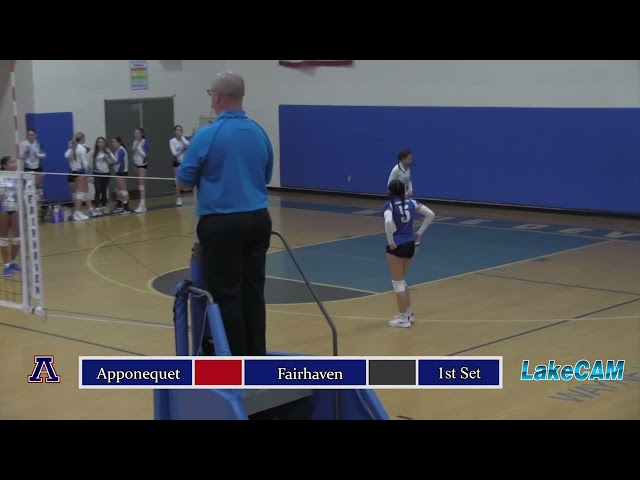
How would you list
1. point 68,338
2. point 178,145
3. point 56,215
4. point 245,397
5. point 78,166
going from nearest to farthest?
point 245,397
point 68,338
point 56,215
point 78,166
point 178,145

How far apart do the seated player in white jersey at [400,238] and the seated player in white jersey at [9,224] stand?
558 cm

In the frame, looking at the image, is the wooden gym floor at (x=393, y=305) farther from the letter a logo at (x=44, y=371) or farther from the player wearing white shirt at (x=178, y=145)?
the player wearing white shirt at (x=178, y=145)

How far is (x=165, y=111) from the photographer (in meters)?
27.4

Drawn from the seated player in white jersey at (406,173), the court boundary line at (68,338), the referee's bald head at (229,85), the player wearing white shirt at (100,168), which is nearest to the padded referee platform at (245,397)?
the referee's bald head at (229,85)

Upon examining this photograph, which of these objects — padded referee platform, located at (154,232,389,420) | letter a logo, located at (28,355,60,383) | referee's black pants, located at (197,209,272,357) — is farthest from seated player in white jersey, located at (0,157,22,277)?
referee's black pants, located at (197,209,272,357)

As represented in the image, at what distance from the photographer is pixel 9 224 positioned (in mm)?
15320

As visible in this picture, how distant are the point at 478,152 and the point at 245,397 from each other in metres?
18.5

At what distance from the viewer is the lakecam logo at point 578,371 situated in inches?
405

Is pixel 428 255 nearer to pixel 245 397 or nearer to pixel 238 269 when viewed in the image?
pixel 238 269

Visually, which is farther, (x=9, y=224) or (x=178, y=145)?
(x=178, y=145)

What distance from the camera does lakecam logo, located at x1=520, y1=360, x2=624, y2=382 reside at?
10.3 meters

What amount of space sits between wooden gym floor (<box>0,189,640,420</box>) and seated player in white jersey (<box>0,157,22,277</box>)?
1.28 feet

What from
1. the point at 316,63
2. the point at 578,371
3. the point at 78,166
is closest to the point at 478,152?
the point at 316,63
